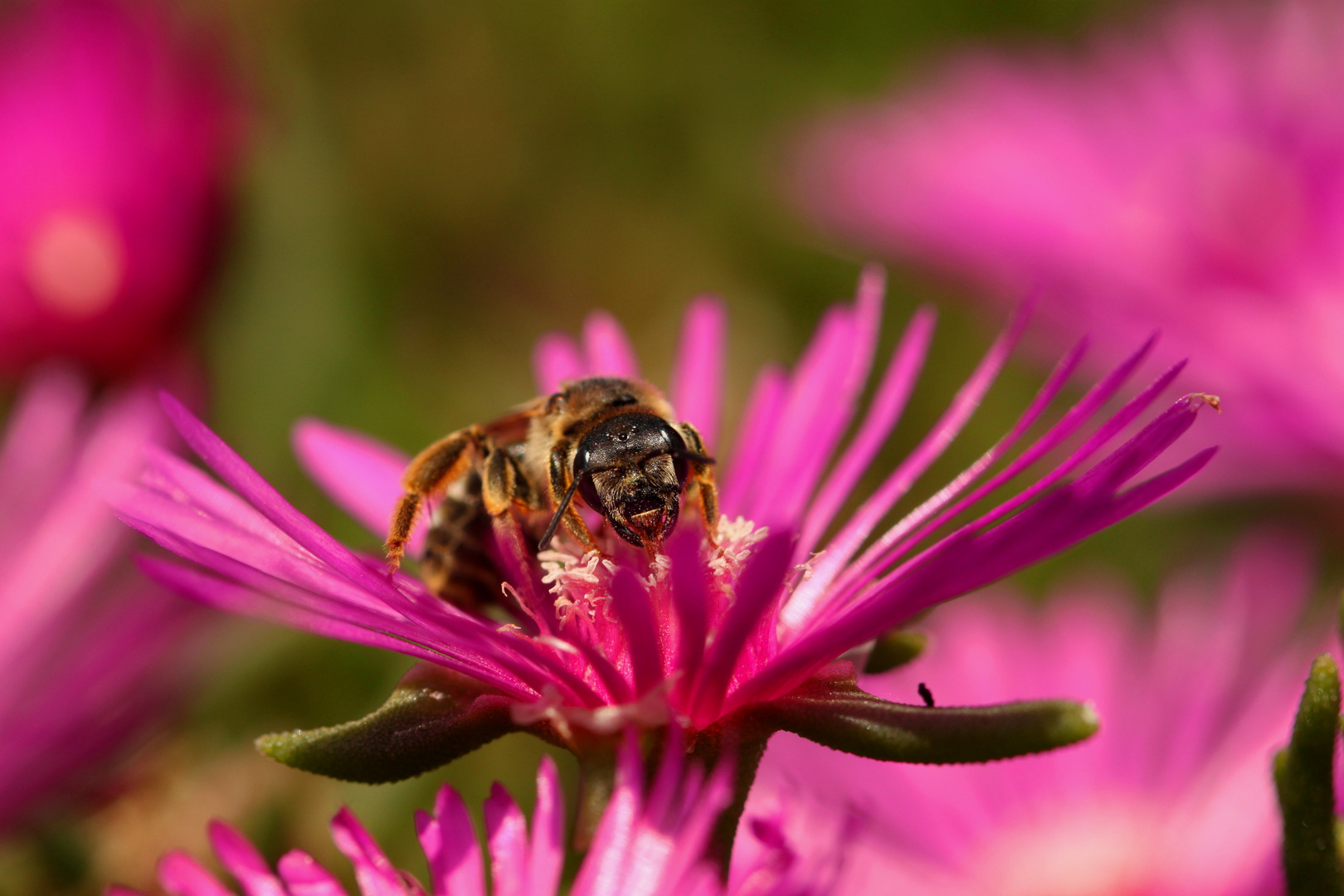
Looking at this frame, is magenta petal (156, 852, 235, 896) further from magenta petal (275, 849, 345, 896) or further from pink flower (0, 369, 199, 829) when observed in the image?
pink flower (0, 369, 199, 829)

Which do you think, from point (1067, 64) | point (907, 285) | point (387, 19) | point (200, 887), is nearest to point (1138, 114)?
point (1067, 64)

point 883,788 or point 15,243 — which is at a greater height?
point 15,243

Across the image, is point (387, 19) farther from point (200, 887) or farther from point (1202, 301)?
point (200, 887)

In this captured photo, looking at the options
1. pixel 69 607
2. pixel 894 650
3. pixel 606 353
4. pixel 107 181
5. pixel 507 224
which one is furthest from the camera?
pixel 507 224

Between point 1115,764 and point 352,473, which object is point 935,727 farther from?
point 1115,764

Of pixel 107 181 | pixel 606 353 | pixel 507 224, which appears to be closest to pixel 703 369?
pixel 606 353

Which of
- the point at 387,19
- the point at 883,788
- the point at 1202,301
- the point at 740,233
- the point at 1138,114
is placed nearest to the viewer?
the point at 883,788

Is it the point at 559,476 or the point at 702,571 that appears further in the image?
the point at 559,476
